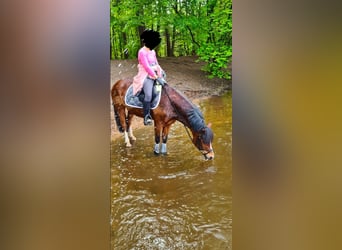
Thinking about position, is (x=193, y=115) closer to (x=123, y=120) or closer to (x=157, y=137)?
(x=157, y=137)

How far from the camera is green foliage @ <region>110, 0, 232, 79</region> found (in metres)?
1.52

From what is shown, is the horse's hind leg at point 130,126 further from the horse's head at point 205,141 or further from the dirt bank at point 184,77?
the horse's head at point 205,141

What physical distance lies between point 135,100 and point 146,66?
0.18 meters

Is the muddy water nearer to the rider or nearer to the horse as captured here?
the horse

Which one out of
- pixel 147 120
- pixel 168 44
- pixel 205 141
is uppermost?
pixel 168 44

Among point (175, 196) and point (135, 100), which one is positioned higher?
point (135, 100)

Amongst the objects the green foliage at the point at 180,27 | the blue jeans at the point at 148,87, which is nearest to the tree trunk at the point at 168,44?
the green foliage at the point at 180,27

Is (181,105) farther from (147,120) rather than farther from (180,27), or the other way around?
(180,27)

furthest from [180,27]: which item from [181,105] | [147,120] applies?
[147,120]

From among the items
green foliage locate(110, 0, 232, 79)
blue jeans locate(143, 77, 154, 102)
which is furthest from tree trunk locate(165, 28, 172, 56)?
blue jeans locate(143, 77, 154, 102)

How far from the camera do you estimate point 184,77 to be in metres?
1.58
